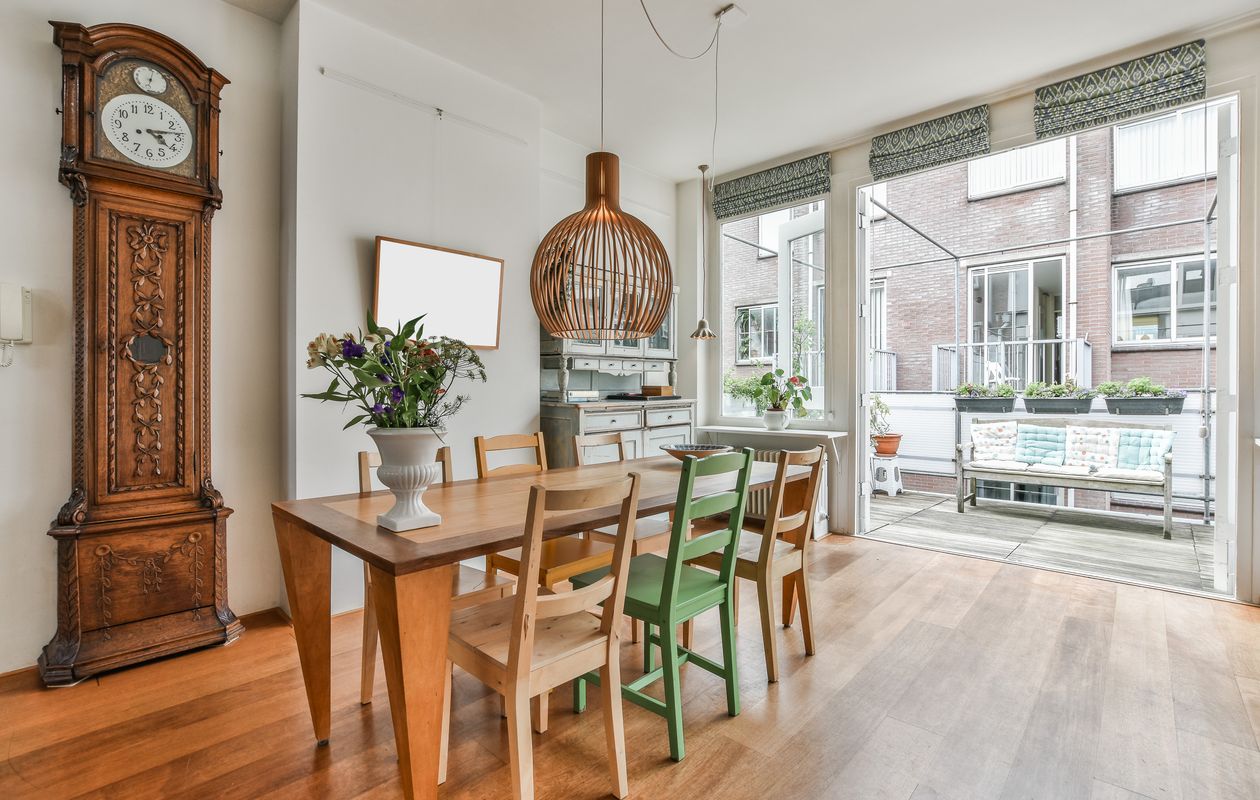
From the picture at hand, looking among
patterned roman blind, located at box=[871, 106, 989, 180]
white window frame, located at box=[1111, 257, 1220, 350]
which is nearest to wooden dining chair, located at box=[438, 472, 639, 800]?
patterned roman blind, located at box=[871, 106, 989, 180]

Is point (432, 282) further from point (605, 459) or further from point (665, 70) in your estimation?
point (665, 70)

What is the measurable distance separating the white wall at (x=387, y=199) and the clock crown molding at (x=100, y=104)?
357mm

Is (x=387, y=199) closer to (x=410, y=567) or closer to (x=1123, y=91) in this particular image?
(x=410, y=567)

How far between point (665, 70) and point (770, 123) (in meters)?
1.08

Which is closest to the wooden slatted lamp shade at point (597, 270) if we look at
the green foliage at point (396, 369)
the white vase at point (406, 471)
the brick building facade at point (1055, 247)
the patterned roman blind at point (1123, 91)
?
the green foliage at point (396, 369)

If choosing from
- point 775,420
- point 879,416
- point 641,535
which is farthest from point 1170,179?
point 641,535

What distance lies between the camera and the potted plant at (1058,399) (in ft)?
18.9

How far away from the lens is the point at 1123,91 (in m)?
3.32

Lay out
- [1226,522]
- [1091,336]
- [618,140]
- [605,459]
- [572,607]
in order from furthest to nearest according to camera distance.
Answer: [1091,336] < [618,140] < [605,459] < [1226,522] < [572,607]

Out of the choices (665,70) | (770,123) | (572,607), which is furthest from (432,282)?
(770,123)

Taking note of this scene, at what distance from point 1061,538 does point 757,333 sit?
2918mm

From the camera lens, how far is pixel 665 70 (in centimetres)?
350

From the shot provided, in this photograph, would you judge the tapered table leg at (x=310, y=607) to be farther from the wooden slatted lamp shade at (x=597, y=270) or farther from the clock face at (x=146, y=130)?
the clock face at (x=146, y=130)

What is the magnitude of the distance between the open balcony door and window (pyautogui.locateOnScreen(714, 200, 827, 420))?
2.25m
